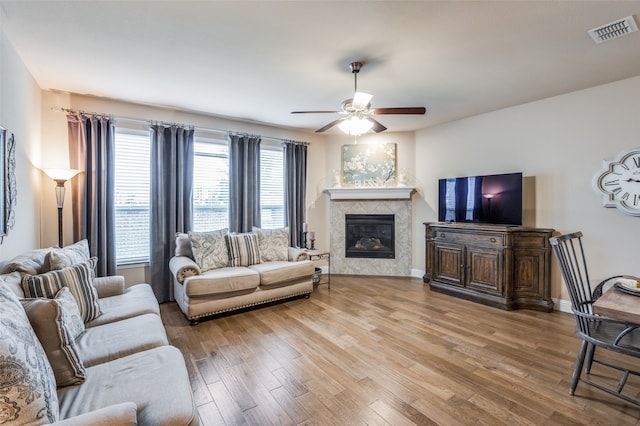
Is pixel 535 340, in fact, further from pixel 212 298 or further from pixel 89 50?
pixel 89 50

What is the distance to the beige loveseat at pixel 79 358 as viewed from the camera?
0.99m

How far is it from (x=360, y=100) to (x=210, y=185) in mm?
2824

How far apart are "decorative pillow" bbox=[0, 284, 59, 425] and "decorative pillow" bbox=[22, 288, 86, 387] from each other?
203mm

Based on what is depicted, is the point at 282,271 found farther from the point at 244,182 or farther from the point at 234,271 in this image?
the point at 244,182

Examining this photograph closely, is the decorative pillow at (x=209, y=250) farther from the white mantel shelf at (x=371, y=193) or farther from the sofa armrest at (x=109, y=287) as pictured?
the white mantel shelf at (x=371, y=193)

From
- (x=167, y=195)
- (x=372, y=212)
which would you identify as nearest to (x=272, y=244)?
(x=167, y=195)

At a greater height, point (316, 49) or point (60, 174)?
point (316, 49)

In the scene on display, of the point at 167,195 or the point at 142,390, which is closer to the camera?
the point at 142,390

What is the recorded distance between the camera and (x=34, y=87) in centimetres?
307

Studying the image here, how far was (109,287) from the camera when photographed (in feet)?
8.98

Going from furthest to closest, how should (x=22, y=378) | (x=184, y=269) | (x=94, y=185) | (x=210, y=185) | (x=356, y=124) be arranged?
(x=210, y=185) → (x=94, y=185) → (x=184, y=269) → (x=356, y=124) → (x=22, y=378)

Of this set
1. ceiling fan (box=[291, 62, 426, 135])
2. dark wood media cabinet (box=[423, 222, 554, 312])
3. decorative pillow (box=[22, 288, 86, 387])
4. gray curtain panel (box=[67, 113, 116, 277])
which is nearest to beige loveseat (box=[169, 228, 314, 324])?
gray curtain panel (box=[67, 113, 116, 277])

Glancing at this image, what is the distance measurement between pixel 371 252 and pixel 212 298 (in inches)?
120

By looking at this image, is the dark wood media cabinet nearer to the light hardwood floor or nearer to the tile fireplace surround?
the light hardwood floor
